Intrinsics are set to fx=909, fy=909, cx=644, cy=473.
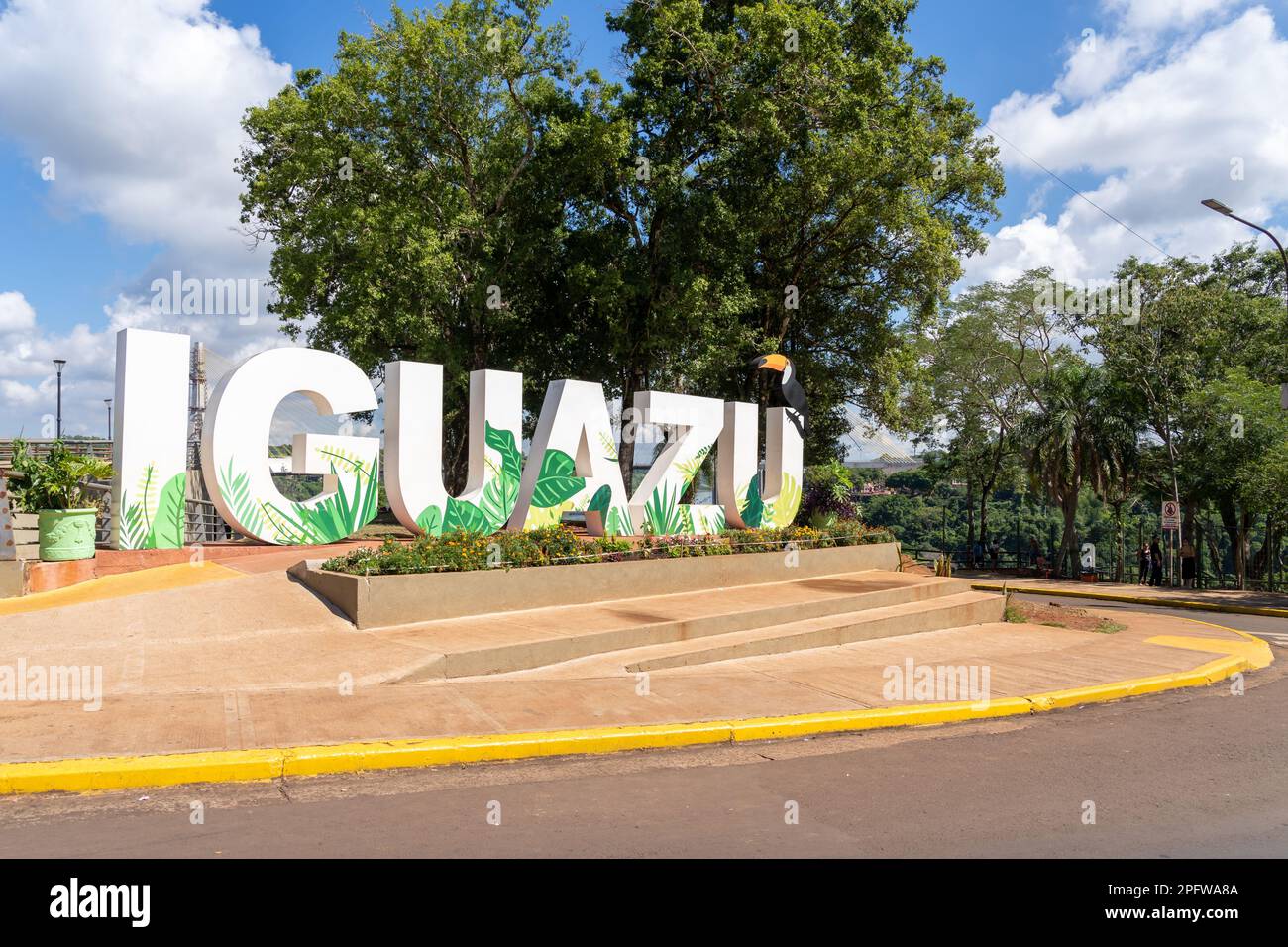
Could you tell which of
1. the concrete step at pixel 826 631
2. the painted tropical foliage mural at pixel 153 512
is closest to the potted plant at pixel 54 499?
the painted tropical foliage mural at pixel 153 512

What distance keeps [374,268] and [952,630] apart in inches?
711

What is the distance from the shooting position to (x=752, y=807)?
18.1 ft

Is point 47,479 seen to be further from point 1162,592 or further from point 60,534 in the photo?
point 1162,592

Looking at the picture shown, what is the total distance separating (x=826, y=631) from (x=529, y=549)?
408 centimetres

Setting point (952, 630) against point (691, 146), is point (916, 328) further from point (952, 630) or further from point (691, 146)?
point (952, 630)

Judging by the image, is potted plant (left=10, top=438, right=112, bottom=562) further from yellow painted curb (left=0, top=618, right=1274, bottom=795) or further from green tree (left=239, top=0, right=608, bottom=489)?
green tree (left=239, top=0, right=608, bottom=489)

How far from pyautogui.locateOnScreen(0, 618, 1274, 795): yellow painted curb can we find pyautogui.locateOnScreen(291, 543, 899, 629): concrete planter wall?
163 inches

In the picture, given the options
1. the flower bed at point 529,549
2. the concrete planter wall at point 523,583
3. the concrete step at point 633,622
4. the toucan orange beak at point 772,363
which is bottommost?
the concrete step at point 633,622

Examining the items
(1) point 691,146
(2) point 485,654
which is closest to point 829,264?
(1) point 691,146

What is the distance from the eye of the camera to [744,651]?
412 inches

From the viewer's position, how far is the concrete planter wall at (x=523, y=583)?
10.5 m

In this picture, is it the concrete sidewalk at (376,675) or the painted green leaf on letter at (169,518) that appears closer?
the concrete sidewalk at (376,675)

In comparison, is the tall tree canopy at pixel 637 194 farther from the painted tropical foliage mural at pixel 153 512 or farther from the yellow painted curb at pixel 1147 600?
the painted tropical foliage mural at pixel 153 512

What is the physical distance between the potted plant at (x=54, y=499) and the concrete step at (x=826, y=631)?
7.29m
